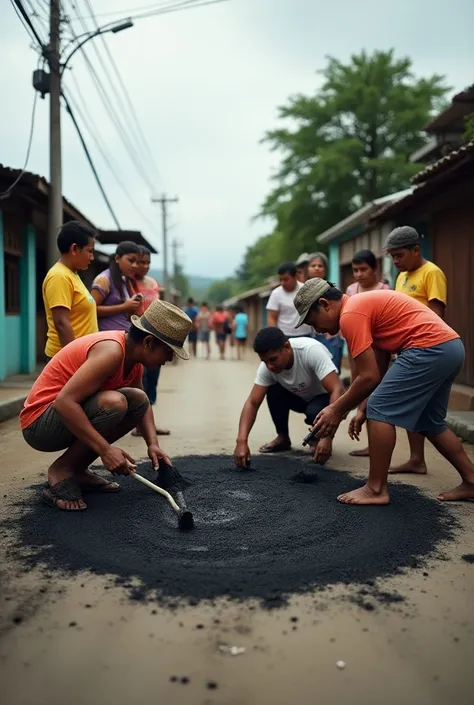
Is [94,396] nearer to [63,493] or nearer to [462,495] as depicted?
[63,493]

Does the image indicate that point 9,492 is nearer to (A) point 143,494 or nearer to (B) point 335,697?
(A) point 143,494

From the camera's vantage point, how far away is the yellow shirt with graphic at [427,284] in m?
4.33

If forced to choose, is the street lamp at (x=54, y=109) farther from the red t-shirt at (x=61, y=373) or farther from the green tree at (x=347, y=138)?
the green tree at (x=347, y=138)

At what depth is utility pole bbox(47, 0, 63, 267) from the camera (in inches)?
379

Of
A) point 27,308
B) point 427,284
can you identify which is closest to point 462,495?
point 427,284

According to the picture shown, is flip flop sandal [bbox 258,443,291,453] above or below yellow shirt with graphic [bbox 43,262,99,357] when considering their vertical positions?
below

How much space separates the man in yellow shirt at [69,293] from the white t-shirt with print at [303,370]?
133 cm

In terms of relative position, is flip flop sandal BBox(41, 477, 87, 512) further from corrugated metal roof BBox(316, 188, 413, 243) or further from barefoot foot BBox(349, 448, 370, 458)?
corrugated metal roof BBox(316, 188, 413, 243)

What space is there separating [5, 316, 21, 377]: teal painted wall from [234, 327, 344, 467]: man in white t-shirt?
6.32 m

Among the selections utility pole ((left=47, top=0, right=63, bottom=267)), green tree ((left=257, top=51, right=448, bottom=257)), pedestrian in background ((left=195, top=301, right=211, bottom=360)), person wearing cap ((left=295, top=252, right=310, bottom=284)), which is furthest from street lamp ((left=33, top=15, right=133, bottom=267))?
green tree ((left=257, top=51, right=448, bottom=257))

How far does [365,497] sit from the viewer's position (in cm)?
350

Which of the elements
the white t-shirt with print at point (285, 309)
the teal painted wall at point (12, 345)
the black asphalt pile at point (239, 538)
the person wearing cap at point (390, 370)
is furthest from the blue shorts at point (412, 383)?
the teal painted wall at point (12, 345)

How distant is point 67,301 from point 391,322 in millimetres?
2150

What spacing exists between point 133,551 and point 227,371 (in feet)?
38.8
